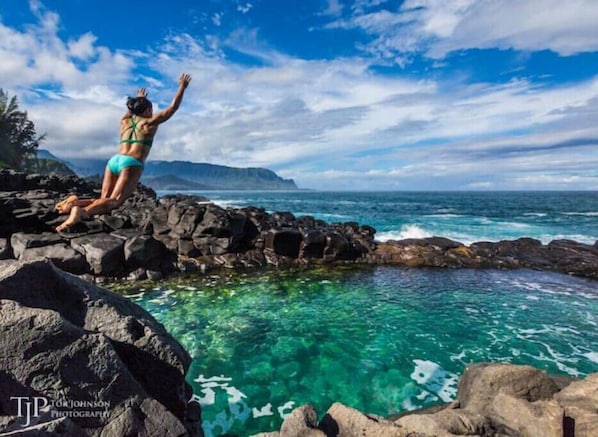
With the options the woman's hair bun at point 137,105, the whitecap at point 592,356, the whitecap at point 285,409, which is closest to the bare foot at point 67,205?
the woman's hair bun at point 137,105

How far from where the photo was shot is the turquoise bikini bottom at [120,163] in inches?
230

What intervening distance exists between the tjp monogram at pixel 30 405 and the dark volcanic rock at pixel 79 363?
0.9 inches

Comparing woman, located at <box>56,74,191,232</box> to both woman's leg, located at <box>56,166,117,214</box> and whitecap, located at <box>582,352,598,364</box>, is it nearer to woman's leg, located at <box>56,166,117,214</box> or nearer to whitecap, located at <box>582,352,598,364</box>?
woman's leg, located at <box>56,166,117,214</box>

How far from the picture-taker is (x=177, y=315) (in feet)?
49.2

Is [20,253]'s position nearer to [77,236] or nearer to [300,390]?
[77,236]

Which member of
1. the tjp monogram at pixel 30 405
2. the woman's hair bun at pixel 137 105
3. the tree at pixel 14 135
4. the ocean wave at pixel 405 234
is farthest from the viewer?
the tree at pixel 14 135

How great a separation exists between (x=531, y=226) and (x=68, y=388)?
175ft

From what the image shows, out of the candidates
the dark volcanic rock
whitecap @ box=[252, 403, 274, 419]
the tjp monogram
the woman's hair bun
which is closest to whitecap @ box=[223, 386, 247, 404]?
whitecap @ box=[252, 403, 274, 419]

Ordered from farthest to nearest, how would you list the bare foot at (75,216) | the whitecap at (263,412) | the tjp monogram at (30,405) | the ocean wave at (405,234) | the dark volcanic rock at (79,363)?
1. the ocean wave at (405,234)
2. the whitecap at (263,412)
3. the bare foot at (75,216)
4. the dark volcanic rock at (79,363)
5. the tjp monogram at (30,405)

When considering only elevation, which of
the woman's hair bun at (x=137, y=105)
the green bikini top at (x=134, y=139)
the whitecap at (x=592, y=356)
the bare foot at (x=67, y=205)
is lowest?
the whitecap at (x=592, y=356)

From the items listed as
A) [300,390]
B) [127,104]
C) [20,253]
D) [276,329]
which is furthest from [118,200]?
[20,253]

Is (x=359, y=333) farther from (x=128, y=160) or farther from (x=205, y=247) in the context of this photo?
(x=205, y=247)

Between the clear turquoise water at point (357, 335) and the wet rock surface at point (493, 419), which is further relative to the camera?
the clear turquoise water at point (357, 335)

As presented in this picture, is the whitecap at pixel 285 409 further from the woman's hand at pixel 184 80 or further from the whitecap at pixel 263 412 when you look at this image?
the woman's hand at pixel 184 80
